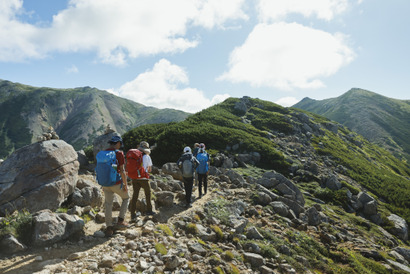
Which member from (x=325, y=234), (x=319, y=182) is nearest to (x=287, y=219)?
(x=325, y=234)

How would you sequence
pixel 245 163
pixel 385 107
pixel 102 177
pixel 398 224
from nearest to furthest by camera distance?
pixel 102 177, pixel 398 224, pixel 245 163, pixel 385 107

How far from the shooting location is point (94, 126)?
7451 inches

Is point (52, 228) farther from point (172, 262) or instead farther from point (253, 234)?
point (253, 234)

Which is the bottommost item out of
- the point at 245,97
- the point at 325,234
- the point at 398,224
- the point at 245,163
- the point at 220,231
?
the point at 398,224

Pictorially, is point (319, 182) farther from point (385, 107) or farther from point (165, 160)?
point (385, 107)

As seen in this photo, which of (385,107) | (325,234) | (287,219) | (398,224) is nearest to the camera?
(325,234)

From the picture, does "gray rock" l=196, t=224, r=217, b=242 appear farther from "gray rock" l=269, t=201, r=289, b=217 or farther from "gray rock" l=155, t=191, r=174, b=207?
"gray rock" l=269, t=201, r=289, b=217

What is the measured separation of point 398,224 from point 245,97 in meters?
39.6

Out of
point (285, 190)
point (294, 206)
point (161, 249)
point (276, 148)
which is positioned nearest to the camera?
point (161, 249)

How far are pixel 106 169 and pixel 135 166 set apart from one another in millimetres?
1567

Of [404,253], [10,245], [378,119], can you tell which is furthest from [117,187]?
[378,119]

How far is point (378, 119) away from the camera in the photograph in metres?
133

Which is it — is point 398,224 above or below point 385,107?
below

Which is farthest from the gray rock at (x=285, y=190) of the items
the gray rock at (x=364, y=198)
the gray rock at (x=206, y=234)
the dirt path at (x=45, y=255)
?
the dirt path at (x=45, y=255)
